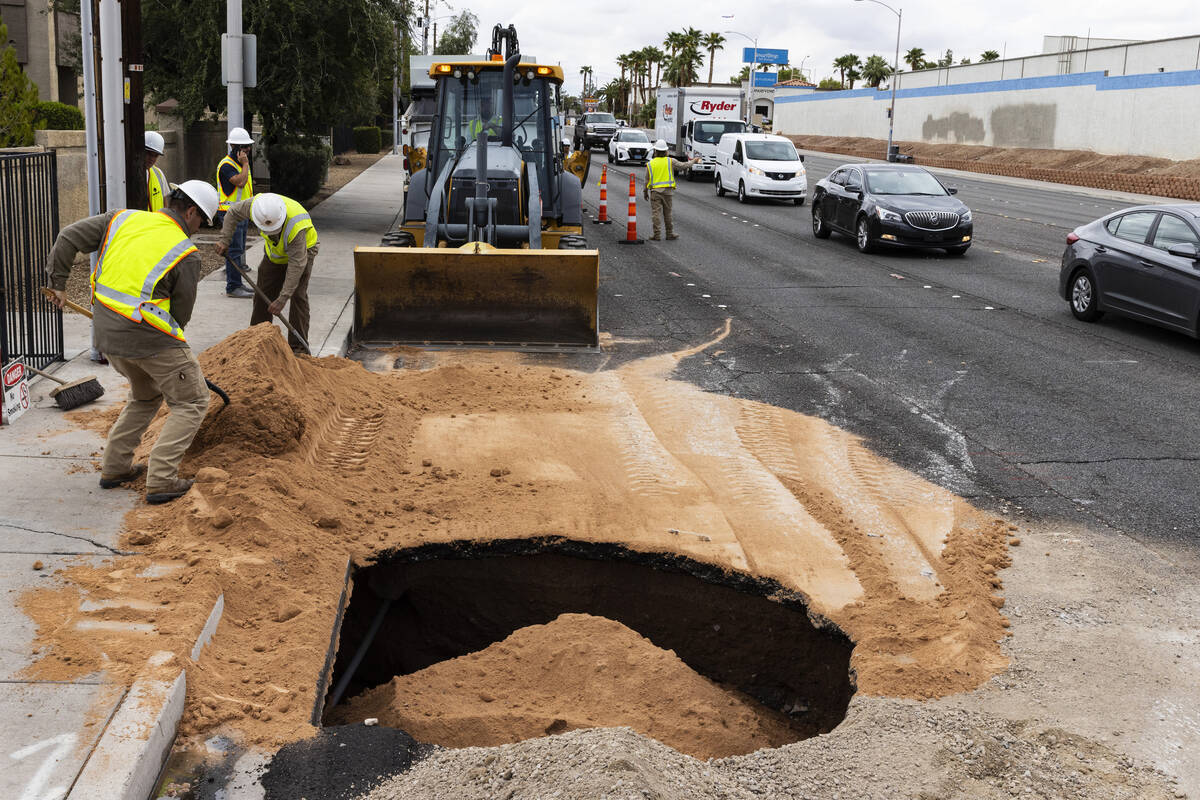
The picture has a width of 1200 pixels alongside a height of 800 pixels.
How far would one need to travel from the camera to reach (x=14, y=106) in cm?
1736

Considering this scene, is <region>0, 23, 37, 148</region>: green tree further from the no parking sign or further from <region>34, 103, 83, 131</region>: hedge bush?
the no parking sign

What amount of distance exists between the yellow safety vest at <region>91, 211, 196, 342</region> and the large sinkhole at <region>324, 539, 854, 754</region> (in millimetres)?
1969

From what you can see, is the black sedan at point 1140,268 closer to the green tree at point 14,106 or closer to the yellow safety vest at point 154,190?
the yellow safety vest at point 154,190

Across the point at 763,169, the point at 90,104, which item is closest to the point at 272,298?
the point at 90,104

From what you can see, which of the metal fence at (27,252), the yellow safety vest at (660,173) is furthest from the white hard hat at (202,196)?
the yellow safety vest at (660,173)

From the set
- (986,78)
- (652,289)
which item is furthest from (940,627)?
(986,78)

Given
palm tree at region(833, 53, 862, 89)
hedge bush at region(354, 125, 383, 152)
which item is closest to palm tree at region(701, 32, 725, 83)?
palm tree at region(833, 53, 862, 89)

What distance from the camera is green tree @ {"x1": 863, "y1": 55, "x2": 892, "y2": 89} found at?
112 meters

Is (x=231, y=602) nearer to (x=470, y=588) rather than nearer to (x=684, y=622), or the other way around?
(x=470, y=588)

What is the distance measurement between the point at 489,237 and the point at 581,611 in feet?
24.8

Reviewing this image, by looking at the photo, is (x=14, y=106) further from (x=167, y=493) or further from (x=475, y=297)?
(x=167, y=493)

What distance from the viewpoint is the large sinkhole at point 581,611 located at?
6.10 metres

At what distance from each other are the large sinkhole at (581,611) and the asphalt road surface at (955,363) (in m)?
2.22

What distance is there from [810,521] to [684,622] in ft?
3.96
